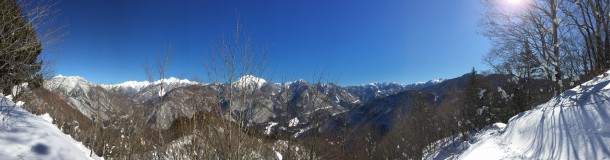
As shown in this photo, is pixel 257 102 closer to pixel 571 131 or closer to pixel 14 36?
pixel 571 131

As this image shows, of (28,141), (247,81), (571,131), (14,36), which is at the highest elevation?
(14,36)

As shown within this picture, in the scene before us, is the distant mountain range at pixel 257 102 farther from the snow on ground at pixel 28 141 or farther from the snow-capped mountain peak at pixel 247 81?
the snow on ground at pixel 28 141

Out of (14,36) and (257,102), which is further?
(14,36)

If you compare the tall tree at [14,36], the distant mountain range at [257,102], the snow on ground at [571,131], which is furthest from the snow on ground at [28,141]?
the snow on ground at [571,131]

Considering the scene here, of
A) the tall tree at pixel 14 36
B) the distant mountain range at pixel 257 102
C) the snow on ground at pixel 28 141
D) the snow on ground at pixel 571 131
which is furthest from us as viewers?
the distant mountain range at pixel 257 102

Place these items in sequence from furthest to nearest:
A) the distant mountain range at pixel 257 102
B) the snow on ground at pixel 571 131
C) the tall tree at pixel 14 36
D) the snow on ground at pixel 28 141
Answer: the distant mountain range at pixel 257 102 → the tall tree at pixel 14 36 → the snow on ground at pixel 28 141 → the snow on ground at pixel 571 131

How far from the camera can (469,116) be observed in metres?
34.3

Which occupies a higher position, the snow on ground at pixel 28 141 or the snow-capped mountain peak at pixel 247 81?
the snow-capped mountain peak at pixel 247 81

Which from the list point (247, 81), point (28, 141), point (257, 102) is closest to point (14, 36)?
point (28, 141)

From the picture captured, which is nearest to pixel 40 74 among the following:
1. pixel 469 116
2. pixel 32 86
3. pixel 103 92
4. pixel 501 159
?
pixel 32 86

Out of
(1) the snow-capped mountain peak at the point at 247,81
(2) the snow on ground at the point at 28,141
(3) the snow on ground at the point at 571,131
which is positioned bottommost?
(3) the snow on ground at the point at 571,131

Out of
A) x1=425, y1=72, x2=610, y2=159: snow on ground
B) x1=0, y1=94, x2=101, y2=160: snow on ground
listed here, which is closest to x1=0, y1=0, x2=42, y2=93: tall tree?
x1=0, y1=94, x2=101, y2=160: snow on ground

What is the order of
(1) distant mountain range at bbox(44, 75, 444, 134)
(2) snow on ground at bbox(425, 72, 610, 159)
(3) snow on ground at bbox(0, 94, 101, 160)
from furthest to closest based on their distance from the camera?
(1) distant mountain range at bbox(44, 75, 444, 134)
(3) snow on ground at bbox(0, 94, 101, 160)
(2) snow on ground at bbox(425, 72, 610, 159)

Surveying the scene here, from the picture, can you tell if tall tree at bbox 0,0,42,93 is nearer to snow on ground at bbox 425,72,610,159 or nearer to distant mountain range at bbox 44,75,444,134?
distant mountain range at bbox 44,75,444,134
